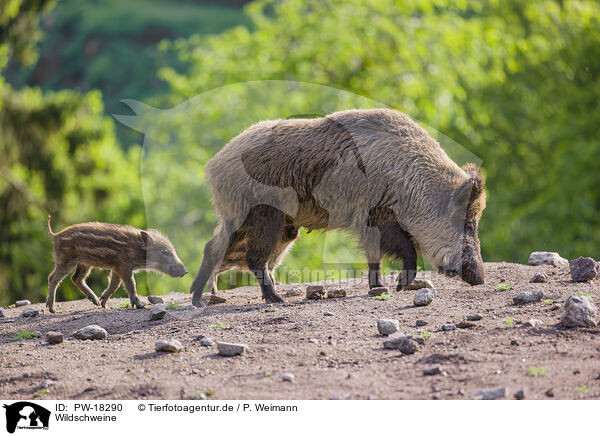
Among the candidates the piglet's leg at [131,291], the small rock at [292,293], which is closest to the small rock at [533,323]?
the small rock at [292,293]

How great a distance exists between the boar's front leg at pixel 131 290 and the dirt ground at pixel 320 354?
2.02 feet

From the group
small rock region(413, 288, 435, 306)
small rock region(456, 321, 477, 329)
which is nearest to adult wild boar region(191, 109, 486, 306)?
small rock region(413, 288, 435, 306)

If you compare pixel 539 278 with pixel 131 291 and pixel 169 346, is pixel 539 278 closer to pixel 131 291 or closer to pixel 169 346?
pixel 169 346

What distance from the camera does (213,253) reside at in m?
8.17

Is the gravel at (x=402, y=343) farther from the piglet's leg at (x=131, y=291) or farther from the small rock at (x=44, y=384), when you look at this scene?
the piglet's leg at (x=131, y=291)

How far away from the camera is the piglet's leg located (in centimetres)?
812

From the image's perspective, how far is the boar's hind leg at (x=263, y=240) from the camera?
25.6ft

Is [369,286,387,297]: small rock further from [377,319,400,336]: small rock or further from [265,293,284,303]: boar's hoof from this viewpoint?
[377,319,400,336]: small rock

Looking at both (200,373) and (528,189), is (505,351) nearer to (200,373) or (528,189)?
(200,373)

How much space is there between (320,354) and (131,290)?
3.70 m

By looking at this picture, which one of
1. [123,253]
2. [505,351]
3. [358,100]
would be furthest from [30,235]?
[505,351]
